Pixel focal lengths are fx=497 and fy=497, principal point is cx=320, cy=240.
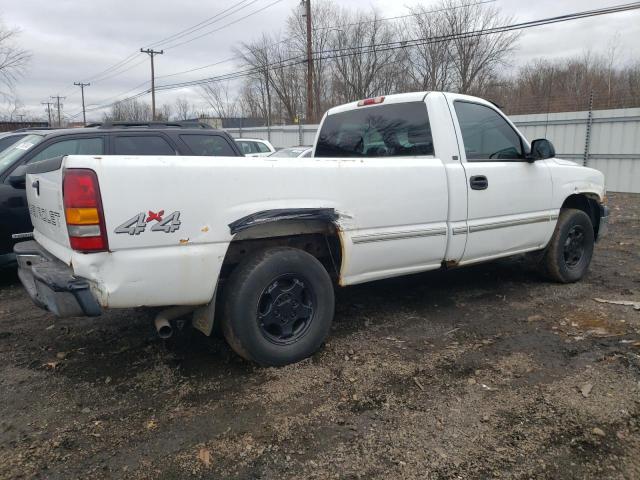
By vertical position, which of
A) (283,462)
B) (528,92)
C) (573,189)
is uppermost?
(528,92)

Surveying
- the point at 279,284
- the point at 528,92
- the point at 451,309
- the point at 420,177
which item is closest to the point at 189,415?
the point at 279,284

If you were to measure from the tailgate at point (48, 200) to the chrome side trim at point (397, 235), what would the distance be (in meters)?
1.91

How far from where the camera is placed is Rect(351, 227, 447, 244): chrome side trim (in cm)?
367

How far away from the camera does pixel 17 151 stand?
18.8 ft

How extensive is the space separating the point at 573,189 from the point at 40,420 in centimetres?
525

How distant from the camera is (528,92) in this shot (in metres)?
30.0

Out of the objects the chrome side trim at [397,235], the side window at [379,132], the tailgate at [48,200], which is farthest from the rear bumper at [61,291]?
the side window at [379,132]

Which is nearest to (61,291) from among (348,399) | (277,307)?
(277,307)

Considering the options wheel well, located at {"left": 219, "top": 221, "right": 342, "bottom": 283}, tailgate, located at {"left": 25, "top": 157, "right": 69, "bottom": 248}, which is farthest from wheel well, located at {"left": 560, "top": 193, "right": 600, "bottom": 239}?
tailgate, located at {"left": 25, "top": 157, "right": 69, "bottom": 248}

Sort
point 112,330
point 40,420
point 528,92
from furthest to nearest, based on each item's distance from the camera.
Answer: point 528,92
point 112,330
point 40,420

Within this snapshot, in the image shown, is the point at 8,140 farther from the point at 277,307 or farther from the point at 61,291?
the point at 277,307

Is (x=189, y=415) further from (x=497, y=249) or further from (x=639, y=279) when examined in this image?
(x=639, y=279)

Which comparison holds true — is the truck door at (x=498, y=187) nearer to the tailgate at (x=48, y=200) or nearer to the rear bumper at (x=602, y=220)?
the rear bumper at (x=602, y=220)

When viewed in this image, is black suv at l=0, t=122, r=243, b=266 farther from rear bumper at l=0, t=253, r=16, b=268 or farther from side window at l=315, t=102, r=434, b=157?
side window at l=315, t=102, r=434, b=157
